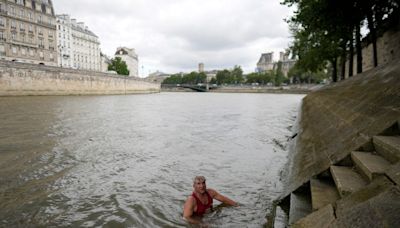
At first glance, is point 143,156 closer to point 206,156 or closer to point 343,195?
point 206,156

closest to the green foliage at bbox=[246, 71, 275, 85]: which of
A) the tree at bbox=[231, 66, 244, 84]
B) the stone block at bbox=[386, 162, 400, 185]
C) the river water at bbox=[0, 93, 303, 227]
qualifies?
the tree at bbox=[231, 66, 244, 84]

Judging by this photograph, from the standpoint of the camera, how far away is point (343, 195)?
11.8 ft

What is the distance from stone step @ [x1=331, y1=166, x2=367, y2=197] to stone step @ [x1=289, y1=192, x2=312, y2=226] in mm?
546

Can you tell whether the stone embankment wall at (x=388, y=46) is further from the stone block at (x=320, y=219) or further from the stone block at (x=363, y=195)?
the stone block at (x=320, y=219)

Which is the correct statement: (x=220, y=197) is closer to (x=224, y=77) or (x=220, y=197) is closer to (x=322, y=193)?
(x=322, y=193)

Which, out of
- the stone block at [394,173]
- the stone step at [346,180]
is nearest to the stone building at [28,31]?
the stone step at [346,180]

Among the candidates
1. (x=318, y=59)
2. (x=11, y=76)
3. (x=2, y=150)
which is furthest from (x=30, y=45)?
(x=2, y=150)

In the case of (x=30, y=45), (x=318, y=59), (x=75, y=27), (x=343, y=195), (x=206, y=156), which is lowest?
(x=206, y=156)

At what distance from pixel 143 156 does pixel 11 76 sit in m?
37.1

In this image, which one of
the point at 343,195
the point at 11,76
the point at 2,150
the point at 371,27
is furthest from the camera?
the point at 11,76

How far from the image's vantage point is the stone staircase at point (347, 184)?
10.4 feet

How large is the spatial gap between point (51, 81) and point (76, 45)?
47.2 m

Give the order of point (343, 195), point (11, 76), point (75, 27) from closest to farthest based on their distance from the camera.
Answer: point (343, 195)
point (11, 76)
point (75, 27)

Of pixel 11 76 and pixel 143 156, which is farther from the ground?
pixel 11 76
